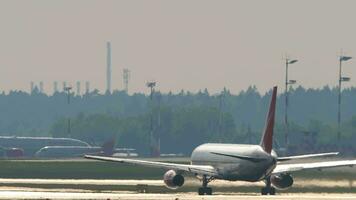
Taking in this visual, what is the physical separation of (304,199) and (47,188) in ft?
95.4

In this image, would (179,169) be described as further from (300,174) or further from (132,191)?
(300,174)

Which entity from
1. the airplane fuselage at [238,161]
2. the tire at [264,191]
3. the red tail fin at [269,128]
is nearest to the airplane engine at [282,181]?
the tire at [264,191]

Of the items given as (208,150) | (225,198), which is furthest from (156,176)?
(225,198)

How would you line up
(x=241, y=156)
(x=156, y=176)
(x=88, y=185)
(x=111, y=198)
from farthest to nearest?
(x=156, y=176)
(x=88, y=185)
(x=241, y=156)
(x=111, y=198)

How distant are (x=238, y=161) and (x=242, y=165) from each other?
2.41 ft

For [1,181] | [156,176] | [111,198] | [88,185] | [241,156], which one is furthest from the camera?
[156,176]

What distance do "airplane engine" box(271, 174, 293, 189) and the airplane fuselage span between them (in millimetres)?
2938

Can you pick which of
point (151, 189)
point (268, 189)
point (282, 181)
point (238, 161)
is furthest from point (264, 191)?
point (151, 189)

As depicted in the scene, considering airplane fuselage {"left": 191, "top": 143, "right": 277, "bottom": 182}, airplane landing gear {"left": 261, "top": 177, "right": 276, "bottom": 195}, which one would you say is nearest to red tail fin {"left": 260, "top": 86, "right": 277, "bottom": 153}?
airplane fuselage {"left": 191, "top": 143, "right": 277, "bottom": 182}

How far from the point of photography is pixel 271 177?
125438mm

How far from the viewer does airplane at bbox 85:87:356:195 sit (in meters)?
120

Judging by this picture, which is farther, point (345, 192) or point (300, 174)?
point (300, 174)

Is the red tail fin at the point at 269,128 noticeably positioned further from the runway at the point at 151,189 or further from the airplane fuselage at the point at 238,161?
the runway at the point at 151,189

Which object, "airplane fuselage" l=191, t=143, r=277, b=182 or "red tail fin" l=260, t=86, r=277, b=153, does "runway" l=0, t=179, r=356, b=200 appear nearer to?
"airplane fuselage" l=191, t=143, r=277, b=182
